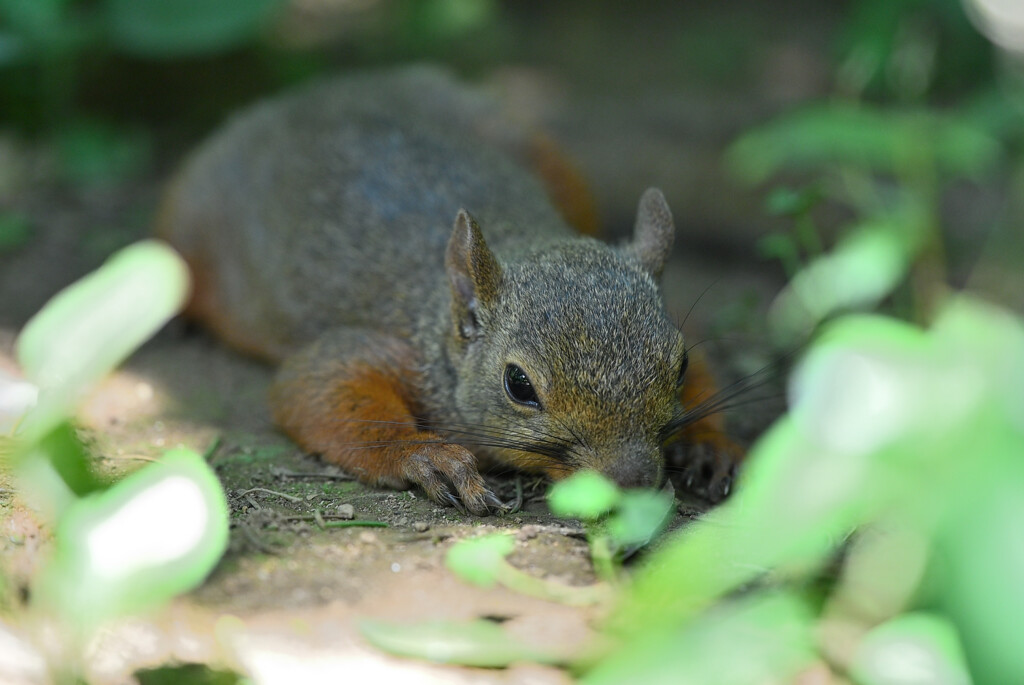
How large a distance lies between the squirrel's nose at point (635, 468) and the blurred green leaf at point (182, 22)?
5280 mm

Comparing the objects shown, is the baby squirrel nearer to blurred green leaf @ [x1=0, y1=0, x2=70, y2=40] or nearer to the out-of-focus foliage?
blurred green leaf @ [x1=0, y1=0, x2=70, y2=40]

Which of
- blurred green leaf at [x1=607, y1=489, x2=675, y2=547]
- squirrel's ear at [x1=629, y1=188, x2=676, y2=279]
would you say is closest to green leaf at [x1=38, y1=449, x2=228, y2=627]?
blurred green leaf at [x1=607, y1=489, x2=675, y2=547]

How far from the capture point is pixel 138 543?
2578 millimetres

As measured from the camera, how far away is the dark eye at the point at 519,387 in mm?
4488

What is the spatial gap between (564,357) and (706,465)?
3.97 ft

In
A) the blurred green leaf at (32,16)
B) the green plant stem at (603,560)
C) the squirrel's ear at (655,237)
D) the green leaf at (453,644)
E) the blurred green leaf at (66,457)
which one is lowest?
the green leaf at (453,644)

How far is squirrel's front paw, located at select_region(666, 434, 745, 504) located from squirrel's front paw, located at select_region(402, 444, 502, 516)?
3.42ft

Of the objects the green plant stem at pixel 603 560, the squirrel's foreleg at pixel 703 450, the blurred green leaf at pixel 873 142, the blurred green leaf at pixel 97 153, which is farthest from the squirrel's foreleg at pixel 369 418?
the blurred green leaf at pixel 97 153

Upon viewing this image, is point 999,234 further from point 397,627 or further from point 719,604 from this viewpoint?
point 397,627

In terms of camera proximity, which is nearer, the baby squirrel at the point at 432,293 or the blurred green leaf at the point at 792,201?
the baby squirrel at the point at 432,293

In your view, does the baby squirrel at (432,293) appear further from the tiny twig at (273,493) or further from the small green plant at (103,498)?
the small green plant at (103,498)

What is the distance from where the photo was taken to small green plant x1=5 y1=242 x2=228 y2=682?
Result: 255 centimetres

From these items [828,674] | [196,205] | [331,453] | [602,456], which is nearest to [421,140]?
[196,205]

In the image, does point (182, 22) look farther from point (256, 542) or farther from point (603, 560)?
point (603, 560)
